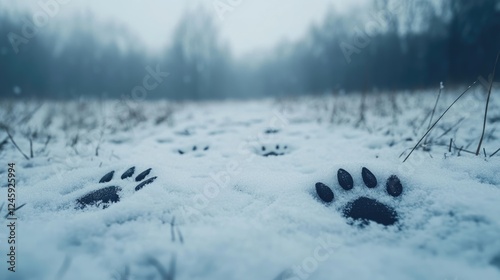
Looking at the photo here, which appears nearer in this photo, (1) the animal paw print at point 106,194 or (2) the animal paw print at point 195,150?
(1) the animal paw print at point 106,194

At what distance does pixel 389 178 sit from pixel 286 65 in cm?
3204

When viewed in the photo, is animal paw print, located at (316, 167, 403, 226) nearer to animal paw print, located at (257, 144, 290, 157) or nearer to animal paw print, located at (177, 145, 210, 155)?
animal paw print, located at (257, 144, 290, 157)

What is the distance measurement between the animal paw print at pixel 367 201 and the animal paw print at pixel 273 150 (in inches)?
29.5

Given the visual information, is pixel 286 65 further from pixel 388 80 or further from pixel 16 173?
pixel 16 173

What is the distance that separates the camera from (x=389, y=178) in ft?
4.48

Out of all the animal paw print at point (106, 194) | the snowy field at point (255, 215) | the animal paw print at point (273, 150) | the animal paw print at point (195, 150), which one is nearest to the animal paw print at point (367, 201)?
the snowy field at point (255, 215)

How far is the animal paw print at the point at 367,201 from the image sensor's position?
46.8 inches

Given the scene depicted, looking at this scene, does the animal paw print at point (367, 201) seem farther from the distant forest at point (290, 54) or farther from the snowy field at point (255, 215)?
the distant forest at point (290, 54)

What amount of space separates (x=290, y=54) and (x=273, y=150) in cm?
3149

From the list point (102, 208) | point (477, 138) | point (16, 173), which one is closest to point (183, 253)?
point (102, 208)

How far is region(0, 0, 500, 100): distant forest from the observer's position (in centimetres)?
1223

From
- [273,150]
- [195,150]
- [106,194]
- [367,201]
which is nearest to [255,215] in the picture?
[367,201]

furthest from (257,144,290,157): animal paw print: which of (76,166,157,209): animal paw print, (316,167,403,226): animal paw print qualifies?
(76,166,157,209): animal paw print

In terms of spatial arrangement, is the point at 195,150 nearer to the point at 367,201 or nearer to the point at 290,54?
the point at 367,201
